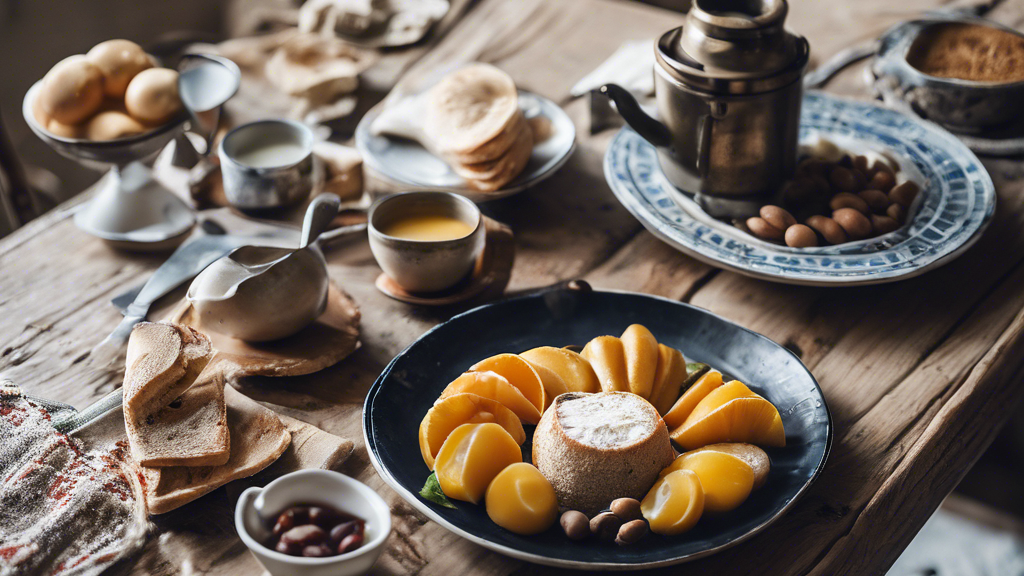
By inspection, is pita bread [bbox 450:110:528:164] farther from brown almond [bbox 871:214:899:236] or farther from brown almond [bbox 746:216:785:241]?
brown almond [bbox 871:214:899:236]

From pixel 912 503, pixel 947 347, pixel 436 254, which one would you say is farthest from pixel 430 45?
pixel 912 503

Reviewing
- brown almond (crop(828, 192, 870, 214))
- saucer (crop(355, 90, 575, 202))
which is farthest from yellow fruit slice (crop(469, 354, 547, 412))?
brown almond (crop(828, 192, 870, 214))

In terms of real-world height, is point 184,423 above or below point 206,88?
below

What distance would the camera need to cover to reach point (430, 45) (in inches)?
70.1

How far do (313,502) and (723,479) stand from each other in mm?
381

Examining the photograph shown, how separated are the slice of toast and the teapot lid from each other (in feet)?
2.38

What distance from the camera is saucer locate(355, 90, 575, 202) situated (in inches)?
51.0

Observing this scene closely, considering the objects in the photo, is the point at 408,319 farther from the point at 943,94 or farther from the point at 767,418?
the point at 943,94

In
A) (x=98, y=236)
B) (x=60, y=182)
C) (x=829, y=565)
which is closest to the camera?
(x=829, y=565)

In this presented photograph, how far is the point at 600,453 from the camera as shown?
29.5 inches

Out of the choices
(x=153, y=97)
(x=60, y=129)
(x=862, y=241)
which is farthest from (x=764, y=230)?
(x=60, y=129)

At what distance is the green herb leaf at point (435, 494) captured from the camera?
30.0 inches

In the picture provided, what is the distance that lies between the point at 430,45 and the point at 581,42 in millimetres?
342

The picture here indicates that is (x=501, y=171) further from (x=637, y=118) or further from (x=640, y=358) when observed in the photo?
(x=640, y=358)
